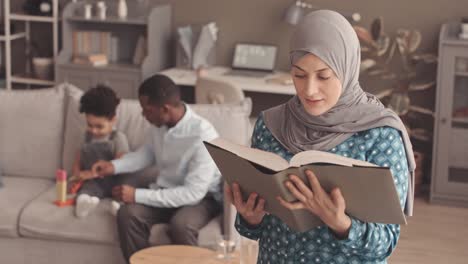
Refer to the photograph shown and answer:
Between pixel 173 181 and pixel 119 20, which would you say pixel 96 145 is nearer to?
pixel 173 181

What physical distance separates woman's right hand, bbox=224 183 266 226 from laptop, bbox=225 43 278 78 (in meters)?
3.93

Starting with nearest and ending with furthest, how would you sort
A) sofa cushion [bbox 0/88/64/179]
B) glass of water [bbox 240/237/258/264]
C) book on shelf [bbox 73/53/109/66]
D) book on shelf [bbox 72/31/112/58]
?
glass of water [bbox 240/237/258/264], sofa cushion [bbox 0/88/64/179], book on shelf [bbox 73/53/109/66], book on shelf [bbox 72/31/112/58]

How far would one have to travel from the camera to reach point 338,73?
1837 mm

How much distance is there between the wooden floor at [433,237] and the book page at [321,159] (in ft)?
9.21

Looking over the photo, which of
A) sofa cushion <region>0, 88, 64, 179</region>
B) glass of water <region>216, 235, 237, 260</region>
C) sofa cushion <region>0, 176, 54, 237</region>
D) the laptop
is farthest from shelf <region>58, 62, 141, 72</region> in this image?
glass of water <region>216, 235, 237, 260</region>

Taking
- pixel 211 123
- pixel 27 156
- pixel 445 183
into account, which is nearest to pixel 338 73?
pixel 211 123

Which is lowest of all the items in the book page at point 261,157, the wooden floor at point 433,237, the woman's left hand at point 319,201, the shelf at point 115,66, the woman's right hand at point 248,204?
the wooden floor at point 433,237

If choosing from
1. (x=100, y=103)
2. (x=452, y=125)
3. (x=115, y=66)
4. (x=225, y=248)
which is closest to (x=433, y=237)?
(x=452, y=125)

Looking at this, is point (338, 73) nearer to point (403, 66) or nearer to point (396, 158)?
point (396, 158)

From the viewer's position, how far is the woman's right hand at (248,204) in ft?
6.24

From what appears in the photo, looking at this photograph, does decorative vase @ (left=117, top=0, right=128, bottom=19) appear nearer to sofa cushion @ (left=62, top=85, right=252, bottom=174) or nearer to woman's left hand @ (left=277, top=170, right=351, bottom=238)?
sofa cushion @ (left=62, top=85, right=252, bottom=174)

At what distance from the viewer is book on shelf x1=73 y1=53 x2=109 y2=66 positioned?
5.98m

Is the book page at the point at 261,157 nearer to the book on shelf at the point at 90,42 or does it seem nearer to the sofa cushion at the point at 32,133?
the sofa cushion at the point at 32,133

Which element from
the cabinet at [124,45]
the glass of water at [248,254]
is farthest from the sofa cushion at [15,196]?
the cabinet at [124,45]
